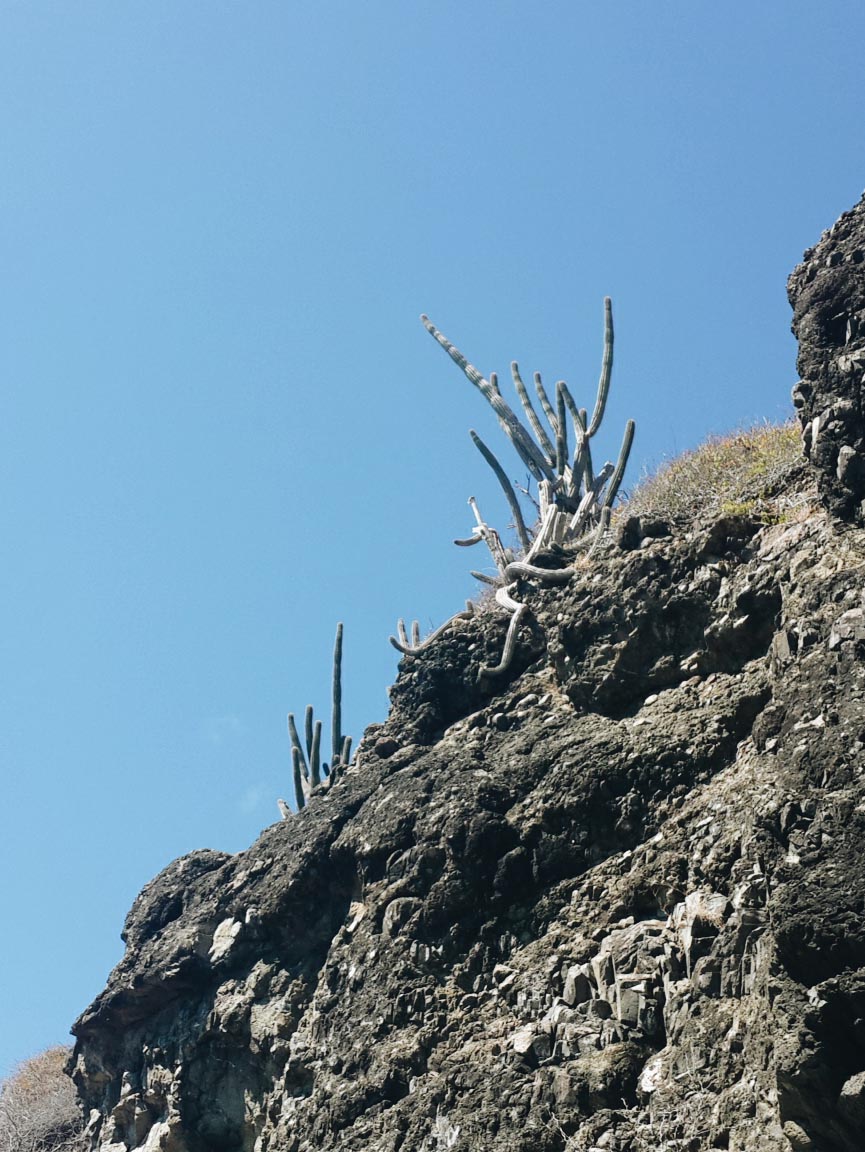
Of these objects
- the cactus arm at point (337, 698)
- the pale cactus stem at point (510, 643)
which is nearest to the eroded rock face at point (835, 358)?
the pale cactus stem at point (510, 643)

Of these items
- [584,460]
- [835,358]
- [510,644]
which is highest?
[584,460]

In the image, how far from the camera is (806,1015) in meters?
6.00

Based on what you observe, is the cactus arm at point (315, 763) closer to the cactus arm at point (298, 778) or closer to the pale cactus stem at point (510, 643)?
the cactus arm at point (298, 778)

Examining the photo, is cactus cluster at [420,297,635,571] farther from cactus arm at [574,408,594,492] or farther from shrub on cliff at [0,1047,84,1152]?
shrub on cliff at [0,1047,84,1152]

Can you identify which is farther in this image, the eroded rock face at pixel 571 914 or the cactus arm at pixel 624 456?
the cactus arm at pixel 624 456

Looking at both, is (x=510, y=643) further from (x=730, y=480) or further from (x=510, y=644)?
(x=730, y=480)

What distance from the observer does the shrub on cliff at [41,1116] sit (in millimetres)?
14258

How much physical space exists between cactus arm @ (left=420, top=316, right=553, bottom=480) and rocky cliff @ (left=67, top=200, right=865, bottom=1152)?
6.76ft

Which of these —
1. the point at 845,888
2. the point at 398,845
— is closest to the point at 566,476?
the point at 398,845

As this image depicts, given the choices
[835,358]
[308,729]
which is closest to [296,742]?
[308,729]

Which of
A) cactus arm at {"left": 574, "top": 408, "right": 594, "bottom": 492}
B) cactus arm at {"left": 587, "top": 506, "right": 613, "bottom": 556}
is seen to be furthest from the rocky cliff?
cactus arm at {"left": 574, "top": 408, "right": 594, "bottom": 492}

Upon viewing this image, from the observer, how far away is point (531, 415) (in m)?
13.7

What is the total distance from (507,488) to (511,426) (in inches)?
24.1

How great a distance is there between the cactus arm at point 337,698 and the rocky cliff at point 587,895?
189 centimetres
